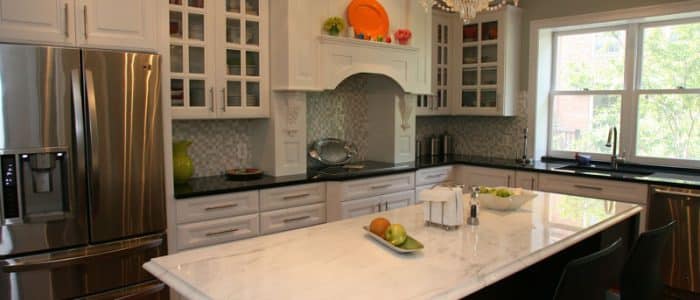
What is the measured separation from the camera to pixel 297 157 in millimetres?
4102

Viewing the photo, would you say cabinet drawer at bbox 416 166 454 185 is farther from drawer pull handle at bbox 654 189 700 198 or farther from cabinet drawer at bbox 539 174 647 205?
drawer pull handle at bbox 654 189 700 198

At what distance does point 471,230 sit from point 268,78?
7.18 ft

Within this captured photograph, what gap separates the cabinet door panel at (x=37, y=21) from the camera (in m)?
2.59

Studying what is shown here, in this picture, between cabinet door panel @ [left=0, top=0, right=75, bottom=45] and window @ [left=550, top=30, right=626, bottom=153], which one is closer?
cabinet door panel @ [left=0, top=0, right=75, bottom=45]

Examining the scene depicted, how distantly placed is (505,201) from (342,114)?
2353 millimetres

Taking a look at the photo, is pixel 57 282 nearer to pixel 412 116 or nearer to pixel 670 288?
pixel 412 116

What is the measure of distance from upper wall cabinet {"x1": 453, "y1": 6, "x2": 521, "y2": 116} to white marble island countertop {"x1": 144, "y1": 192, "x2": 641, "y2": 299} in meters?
2.68

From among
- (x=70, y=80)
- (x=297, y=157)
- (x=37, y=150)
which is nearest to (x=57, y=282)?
(x=37, y=150)

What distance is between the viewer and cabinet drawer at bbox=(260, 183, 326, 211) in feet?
12.0

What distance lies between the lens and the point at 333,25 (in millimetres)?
4082

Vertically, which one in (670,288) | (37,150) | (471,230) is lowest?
(670,288)

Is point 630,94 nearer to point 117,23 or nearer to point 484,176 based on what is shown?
point 484,176

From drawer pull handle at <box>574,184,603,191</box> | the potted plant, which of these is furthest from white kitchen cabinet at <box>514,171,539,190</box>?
the potted plant

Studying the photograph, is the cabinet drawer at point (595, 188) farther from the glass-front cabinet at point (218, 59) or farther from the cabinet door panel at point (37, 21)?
the cabinet door panel at point (37, 21)
